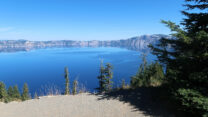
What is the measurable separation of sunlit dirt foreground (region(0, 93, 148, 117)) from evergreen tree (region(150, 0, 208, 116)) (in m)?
2.12

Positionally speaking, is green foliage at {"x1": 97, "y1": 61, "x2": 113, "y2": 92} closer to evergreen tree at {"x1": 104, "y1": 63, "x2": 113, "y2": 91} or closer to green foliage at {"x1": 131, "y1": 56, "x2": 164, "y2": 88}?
evergreen tree at {"x1": 104, "y1": 63, "x2": 113, "y2": 91}

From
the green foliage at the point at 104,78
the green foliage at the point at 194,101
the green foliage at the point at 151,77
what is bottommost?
the green foliage at the point at 104,78

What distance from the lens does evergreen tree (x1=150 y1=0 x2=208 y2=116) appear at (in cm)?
460

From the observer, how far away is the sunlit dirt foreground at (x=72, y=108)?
6383 millimetres

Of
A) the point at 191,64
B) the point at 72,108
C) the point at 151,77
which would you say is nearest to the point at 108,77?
the point at 151,77

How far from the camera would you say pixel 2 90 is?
29.2 m

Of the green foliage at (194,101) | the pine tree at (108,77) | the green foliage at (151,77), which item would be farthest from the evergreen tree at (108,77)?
the green foliage at (194,101)

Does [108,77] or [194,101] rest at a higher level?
[194,101]

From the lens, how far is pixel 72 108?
7102 millimetres

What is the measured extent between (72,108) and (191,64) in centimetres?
620

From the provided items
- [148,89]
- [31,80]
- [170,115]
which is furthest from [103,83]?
[31,80]

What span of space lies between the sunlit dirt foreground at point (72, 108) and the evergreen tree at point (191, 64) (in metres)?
2.12

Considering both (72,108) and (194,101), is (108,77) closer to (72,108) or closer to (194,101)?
(72,108)

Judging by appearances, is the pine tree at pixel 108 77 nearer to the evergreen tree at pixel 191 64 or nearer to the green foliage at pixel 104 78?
the green foliage at pixel 104 78
